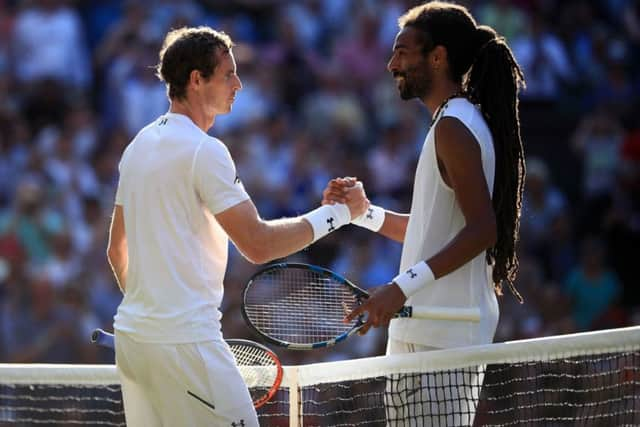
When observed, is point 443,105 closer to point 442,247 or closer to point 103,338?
point 442,247

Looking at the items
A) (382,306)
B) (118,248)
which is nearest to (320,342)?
(382,306)

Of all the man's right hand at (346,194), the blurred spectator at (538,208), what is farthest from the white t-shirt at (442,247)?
the blurred spectator at (538,208)

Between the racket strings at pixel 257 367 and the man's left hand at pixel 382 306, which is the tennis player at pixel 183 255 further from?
the racket strings at pixel 257 367

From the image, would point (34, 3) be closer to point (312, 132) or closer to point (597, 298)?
point (312, 132)

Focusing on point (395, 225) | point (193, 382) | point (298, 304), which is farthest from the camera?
point (395, 225)

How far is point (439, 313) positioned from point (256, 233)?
693 millimetres

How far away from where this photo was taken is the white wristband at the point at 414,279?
4.32m

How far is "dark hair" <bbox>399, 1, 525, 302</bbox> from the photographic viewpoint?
463 centimetres

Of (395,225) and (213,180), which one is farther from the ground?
(213,180)

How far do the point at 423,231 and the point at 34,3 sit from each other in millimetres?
8237

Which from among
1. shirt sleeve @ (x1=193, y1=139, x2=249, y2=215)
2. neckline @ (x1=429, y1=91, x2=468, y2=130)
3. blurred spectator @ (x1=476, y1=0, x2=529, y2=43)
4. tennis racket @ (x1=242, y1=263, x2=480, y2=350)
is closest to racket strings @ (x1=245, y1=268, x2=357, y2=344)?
tennis racket @ (x1=242, y1=263, x2=480, y2=350)

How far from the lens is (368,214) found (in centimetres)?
509

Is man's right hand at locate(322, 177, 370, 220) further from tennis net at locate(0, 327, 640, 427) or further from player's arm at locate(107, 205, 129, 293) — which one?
player's arm at locate(107, 205, 129, 293)

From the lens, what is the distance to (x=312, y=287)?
4914mm
